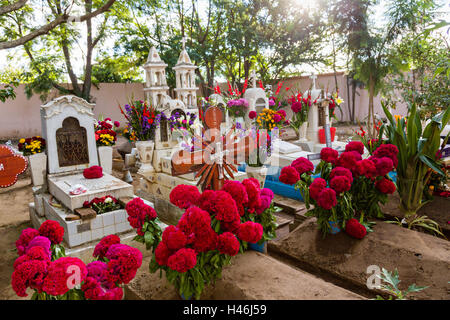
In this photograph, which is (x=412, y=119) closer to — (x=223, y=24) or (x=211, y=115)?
(x=211, y=115)

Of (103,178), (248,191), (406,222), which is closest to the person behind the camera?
(248,191)

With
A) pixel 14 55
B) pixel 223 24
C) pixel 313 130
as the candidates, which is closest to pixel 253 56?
pixel 223 24

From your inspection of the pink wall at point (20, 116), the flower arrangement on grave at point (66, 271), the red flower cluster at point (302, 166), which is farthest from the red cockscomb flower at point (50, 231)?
the pink wall at point (20, 116)

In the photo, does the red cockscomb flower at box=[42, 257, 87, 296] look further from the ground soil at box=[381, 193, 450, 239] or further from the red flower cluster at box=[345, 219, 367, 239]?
the ground soil at box=[381, 193, 450, 239]

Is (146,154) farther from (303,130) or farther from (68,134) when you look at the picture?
(303,130)

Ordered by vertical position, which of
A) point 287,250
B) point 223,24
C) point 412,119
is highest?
point 223,24

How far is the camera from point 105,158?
5543 millimetres

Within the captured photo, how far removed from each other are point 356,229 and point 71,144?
442cm

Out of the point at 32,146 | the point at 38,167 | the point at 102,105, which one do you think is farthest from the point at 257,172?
the point at 102,105

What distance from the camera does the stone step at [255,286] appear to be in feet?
6.57

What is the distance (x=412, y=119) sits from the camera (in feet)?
10.8

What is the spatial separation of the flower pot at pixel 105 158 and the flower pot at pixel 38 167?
818mm

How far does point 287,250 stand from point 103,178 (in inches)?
122

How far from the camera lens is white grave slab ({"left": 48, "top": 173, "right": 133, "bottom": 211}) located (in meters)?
4.15
